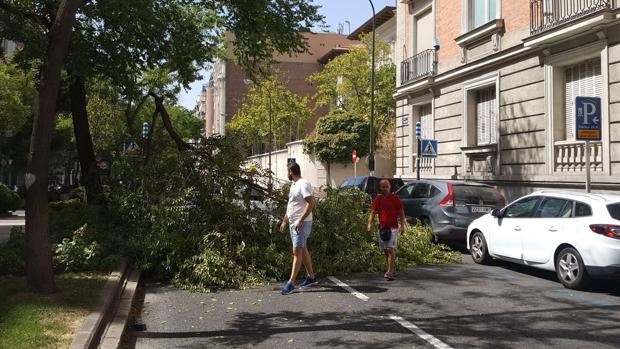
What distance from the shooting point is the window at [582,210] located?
8338 mm

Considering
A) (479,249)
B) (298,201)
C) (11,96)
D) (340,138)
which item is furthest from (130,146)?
(340,138)

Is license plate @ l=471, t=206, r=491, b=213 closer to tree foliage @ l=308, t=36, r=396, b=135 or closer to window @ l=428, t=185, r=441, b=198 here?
window @ l=428, t=185, r=441, b=198

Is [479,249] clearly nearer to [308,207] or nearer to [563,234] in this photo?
[563,234]

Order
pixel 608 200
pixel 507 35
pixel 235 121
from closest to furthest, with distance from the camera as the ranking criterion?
pixel 608 200 < pixel 507 35 < pixel 235 121

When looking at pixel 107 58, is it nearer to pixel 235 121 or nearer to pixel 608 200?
pixel 608 200

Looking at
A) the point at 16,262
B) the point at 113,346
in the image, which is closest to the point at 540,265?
the point at 113,346

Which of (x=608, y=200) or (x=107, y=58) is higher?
(x=107, y=58)

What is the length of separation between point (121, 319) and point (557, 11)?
49.1 feet

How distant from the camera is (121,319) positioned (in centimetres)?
652

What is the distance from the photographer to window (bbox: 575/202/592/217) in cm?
834

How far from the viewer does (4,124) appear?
2650cm

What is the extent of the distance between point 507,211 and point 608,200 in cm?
212

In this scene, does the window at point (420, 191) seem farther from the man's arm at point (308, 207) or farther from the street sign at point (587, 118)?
the man's arm at point (308, 207)

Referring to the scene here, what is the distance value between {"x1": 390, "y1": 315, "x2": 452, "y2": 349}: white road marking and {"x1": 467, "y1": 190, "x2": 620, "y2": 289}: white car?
10.3 ft
